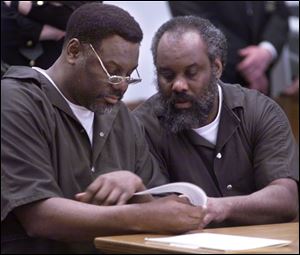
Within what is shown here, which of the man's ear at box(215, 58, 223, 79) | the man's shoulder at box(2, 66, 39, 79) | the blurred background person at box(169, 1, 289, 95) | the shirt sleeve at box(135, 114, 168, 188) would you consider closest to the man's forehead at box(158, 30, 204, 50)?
the man's ear at box(215, 58, 223, 79)

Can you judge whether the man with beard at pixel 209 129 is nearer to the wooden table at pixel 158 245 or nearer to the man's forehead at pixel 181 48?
the man's forehead at pixel 181 48

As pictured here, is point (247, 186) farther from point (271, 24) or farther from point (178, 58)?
point (271, 24)

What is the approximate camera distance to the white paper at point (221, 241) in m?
2.19

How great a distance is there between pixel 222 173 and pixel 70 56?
75 cm

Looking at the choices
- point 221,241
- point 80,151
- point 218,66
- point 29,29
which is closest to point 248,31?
point 218,66

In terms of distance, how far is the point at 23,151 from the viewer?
2.48 m

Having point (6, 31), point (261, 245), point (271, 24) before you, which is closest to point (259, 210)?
point (261, 245)

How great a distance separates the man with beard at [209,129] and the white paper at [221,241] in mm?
738

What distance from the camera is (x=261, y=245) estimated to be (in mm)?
2236

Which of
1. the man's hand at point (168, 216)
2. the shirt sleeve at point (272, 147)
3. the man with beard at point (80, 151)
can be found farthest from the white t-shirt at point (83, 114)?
the shirt sleeve at point (272, 147)

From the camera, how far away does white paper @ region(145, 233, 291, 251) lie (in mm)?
2191

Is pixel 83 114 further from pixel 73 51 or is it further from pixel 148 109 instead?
pixel 148 109

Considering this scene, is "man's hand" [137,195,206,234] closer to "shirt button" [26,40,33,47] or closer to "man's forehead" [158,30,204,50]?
"man's forehead" [158,30,204,50]

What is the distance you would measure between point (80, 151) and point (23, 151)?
0.27 m
